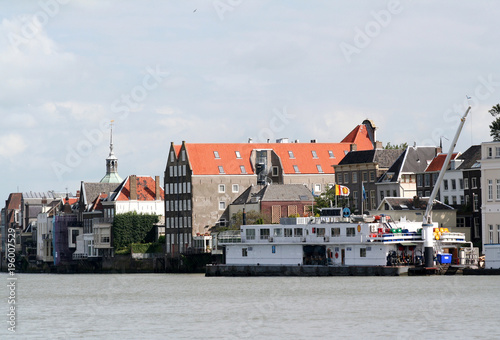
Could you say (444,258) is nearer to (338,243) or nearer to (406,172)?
(338,243)

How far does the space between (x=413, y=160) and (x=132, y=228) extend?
144 feet

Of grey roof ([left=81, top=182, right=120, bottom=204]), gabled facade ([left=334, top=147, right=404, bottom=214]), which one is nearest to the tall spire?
grey roof ([left=81, top=182, right=120, bottom=204])

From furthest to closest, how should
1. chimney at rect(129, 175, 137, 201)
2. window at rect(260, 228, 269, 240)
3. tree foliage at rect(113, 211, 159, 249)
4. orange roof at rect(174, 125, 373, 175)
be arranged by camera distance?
1. chimney at rect(129, 175, 137, 201)
2. tree foliage at rect(113, 211, 159, 249)
3. orange roof at rect(174, 125, 373, 175)
4. window at rect(260, 228, 269, 240)

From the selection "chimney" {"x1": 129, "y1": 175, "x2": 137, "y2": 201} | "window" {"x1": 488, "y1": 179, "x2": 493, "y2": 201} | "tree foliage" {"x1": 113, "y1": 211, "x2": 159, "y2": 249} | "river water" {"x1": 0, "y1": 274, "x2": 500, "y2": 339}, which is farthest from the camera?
"chimney" {"x1": 129, "y1": 175, "x2": 137, "y2": 201}

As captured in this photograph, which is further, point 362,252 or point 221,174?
point 221,174

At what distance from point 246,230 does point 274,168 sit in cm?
3886

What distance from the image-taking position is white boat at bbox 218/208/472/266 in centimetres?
10325

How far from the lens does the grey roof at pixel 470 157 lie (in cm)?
12256

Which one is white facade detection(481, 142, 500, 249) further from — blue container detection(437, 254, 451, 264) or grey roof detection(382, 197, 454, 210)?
blue container detection(437, 254, 451, 264)

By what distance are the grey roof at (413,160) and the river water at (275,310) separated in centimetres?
3664

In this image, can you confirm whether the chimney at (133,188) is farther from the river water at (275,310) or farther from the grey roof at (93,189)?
the river water at (275,310)

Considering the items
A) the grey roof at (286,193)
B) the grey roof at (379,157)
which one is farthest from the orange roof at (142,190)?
the grey roof at (379,157)

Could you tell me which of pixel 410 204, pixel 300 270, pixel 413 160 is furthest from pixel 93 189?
pixel 300 270

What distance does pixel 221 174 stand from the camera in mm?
151375
